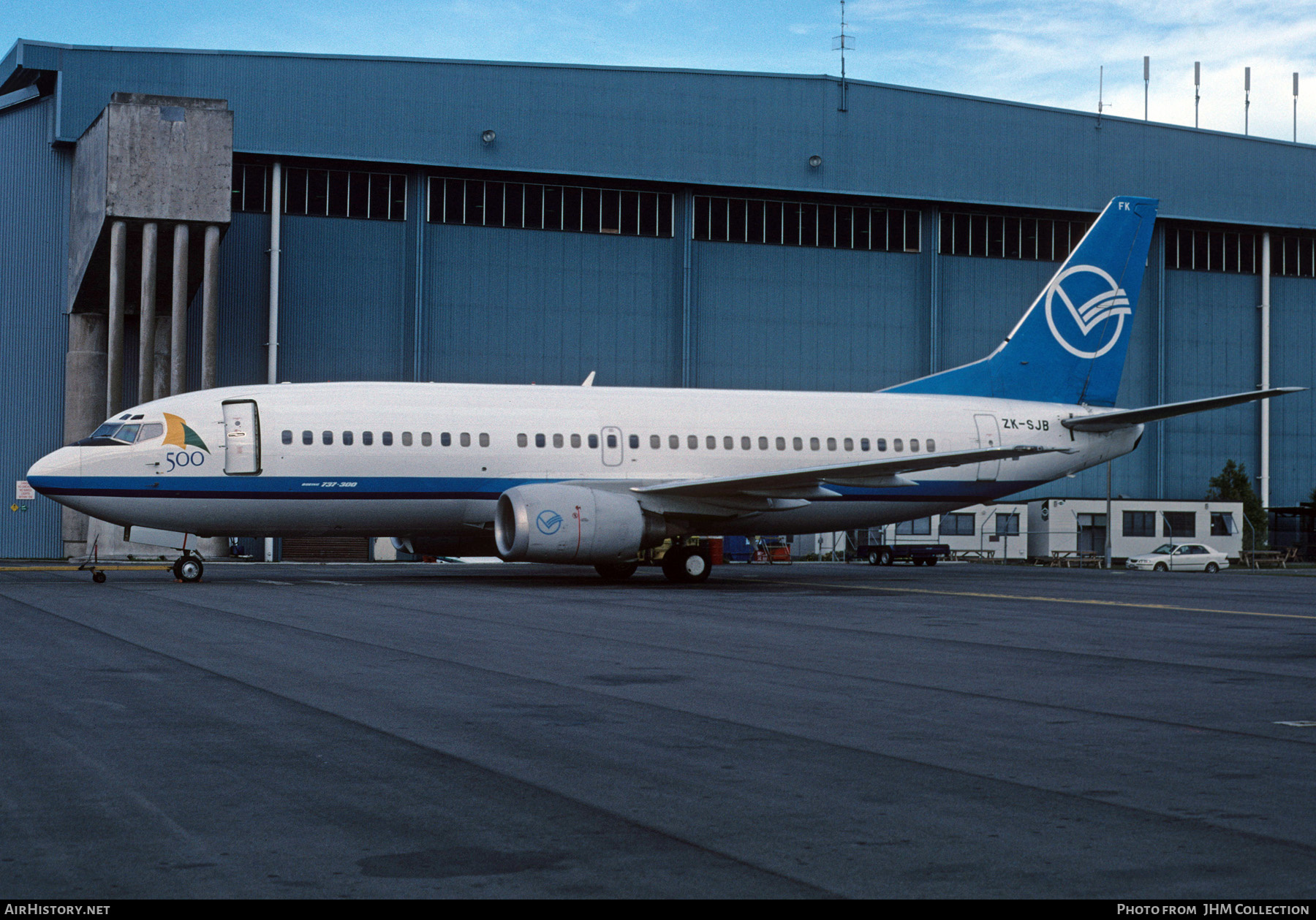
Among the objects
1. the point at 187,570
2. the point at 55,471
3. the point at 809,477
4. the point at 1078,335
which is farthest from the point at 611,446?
the point at 1078,335

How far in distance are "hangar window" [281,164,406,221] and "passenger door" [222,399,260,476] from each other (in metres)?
27.2

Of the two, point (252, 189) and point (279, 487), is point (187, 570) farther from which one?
point (252, 189)

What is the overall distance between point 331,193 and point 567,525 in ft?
101

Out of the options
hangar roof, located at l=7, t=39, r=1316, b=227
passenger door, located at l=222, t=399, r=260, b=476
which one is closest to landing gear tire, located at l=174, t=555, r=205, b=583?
passenger door, located at l=222, t=399, r=260, b=476

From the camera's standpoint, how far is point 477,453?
26359mm

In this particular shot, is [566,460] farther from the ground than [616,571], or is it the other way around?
[566,460]

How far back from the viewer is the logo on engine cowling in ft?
80.5

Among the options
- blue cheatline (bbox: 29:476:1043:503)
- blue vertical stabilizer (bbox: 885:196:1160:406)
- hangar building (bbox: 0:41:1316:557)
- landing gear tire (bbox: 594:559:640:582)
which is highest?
hangar building (bbox: 0:41:1316:557)

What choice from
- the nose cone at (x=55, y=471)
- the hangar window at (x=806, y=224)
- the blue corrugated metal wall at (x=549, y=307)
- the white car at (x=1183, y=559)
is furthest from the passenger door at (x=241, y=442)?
the white car at (x=1183, y=559)

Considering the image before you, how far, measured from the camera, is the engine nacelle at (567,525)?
24.6 meters

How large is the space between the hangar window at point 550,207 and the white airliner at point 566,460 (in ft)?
80.5

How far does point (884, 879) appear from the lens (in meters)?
4.84

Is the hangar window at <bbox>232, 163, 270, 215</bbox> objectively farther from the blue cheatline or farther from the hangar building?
the blue cheatline

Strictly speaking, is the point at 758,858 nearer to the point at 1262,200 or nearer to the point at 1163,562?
the point at 1163,562
